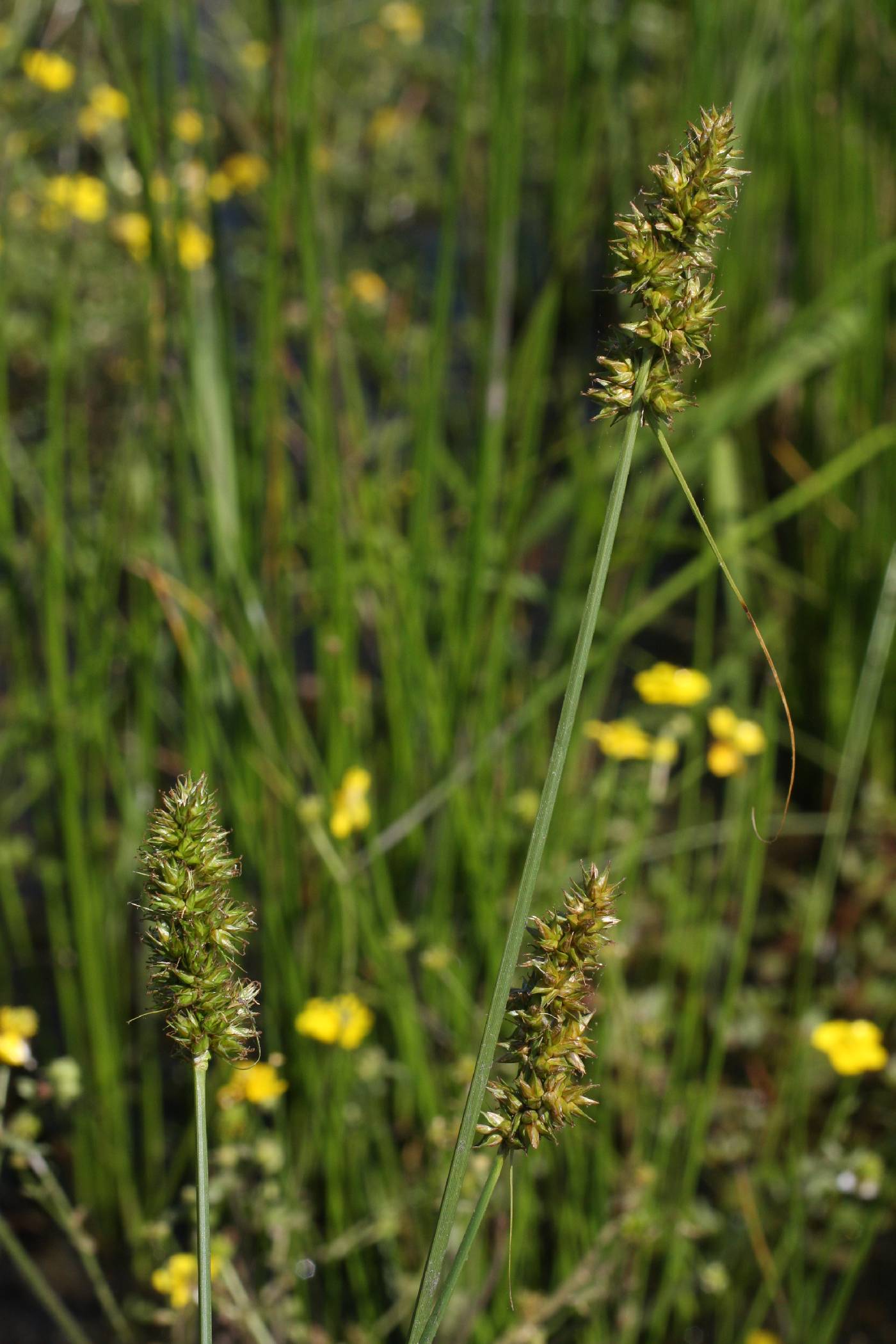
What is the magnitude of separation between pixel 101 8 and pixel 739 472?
4.44ft

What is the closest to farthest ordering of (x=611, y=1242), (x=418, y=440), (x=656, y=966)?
1. (x=611, y=1242)
2. (x=418, y=440)
3. (x=656, y=966)

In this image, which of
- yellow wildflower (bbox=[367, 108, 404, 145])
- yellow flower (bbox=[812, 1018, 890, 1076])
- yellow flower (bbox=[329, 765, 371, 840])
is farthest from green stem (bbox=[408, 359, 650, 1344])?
yellow wildflower (bbox=[367, 108, 404, 145])

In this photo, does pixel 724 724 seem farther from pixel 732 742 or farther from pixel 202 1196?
pixel 202 1196

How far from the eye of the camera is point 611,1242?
125cm

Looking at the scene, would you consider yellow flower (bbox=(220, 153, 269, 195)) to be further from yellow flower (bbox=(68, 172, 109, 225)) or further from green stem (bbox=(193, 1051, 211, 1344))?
green stem (bbox=(193, 1051, 211, 1344))

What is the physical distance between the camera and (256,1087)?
3.67 ft

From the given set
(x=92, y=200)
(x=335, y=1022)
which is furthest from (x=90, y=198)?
(x=335, y=1022)

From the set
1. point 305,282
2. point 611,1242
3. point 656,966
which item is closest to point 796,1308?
point 611,1242

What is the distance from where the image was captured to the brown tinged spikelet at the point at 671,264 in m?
0.46

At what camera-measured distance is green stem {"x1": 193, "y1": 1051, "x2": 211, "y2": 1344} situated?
0.52 m

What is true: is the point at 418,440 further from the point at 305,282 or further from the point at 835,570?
the point at 835,570

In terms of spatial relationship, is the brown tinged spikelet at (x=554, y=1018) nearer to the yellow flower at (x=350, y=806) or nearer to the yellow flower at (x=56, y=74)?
the yellow flower at (x=350, y=806)

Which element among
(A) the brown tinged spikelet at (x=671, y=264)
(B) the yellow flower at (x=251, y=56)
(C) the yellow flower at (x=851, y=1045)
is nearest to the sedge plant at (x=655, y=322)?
(A) the brown tinged spikelet at (x=671, y=264)

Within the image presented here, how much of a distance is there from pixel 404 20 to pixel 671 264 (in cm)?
358
